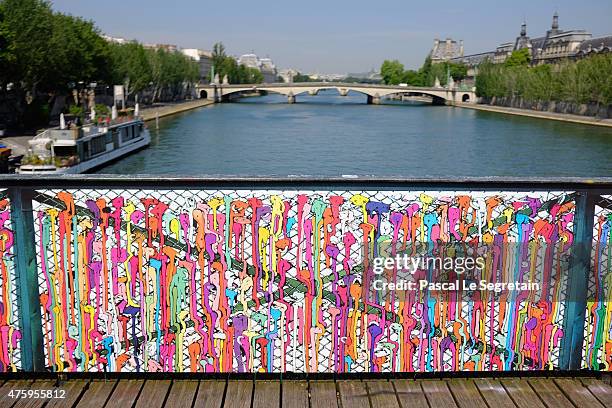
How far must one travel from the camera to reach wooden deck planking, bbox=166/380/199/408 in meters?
2.55

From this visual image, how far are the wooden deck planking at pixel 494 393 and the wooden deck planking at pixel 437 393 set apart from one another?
135mm

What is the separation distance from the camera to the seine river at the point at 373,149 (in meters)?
25.9

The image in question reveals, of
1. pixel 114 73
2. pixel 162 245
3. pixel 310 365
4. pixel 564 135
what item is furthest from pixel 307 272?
pixel 114 73

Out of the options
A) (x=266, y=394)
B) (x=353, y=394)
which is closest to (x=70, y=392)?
(x=266, y=394)

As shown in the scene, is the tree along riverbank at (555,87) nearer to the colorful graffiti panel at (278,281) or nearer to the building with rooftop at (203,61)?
the colorful graffiti panel at (278,281)

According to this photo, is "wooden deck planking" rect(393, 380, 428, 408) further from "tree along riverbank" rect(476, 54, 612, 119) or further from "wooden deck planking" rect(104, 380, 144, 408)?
"tree along riverbank" rect(476, 54, 612, 119)

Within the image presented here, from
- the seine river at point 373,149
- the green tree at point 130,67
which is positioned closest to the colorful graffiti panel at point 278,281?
the seine river at point 373,149

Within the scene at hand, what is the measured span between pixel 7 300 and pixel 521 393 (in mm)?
2040

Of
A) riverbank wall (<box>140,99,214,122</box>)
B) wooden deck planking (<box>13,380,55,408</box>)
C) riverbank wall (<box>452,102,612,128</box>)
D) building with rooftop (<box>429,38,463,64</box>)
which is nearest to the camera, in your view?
wooden deck planking (<box>13,380,55,408</box>)

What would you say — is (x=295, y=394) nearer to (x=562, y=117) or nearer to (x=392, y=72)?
(x=562, y=117)

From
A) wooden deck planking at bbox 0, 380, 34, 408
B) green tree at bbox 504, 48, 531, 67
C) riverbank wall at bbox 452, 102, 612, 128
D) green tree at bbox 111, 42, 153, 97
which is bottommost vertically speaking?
riverbank wall at bbox 452, 102, 612, 128

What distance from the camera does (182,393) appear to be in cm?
262

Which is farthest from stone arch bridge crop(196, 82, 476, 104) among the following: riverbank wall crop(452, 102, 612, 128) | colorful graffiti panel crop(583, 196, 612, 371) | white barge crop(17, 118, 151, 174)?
colorful graffiti panel crop(583, 196, 612, 371)

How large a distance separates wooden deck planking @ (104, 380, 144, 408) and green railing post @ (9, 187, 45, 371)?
0.34 meters
